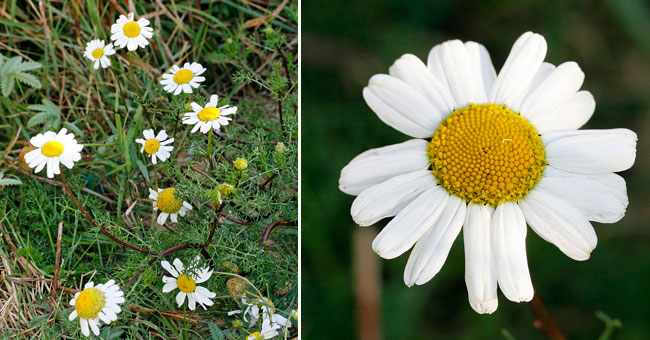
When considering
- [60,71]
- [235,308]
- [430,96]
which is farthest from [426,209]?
[60,71]

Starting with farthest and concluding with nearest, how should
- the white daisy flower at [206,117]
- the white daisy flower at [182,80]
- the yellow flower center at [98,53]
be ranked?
the yellow flower center at [98,53] < the white daisy flower at [182,80] < the white daisy flower at [206,117]

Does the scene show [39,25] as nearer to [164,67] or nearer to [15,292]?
[164,67]

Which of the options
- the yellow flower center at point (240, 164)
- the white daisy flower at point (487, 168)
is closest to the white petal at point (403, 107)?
the white daisy flower at point (487, 168)

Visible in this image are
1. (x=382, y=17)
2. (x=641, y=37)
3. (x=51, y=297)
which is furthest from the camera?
(x=382, y=17)

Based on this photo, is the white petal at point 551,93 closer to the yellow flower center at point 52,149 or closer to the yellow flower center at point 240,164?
the yellow flower center at point 240,164

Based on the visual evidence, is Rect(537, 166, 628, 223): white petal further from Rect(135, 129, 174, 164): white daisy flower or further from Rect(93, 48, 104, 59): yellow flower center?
Rect(93, 48, 104, 59): yellow flower center

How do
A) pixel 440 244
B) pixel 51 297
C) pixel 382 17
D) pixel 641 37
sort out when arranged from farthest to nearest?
pixel 382 17 → pixel 641 37 → pixel 51 297 → pixel 440 244
